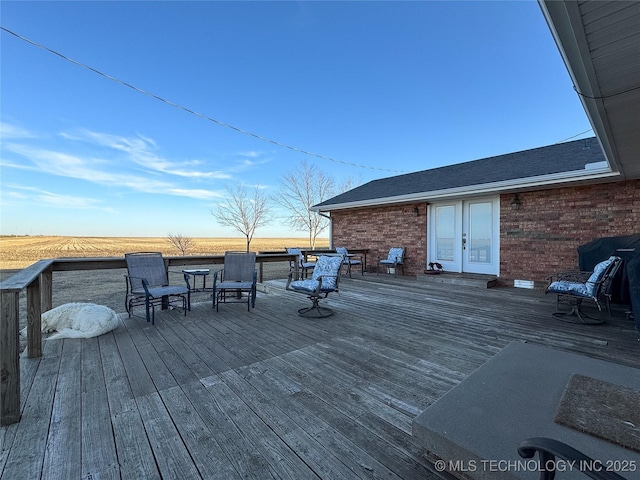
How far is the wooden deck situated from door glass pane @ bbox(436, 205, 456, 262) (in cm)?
392

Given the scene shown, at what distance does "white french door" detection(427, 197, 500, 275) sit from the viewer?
737 centimetres

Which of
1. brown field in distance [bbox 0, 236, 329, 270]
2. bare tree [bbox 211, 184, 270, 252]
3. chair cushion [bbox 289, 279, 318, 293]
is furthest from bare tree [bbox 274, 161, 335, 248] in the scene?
chair cushion [bbox 289, 279, 318, 293]

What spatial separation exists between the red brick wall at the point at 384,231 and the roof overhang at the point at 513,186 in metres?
0.55

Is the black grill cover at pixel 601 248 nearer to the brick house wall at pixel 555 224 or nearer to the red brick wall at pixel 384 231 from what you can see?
the brick house wall at pixel 555 224

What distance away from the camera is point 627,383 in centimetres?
189

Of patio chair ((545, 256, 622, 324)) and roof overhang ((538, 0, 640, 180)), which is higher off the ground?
roof overhang ((538, 0, 640, 180))

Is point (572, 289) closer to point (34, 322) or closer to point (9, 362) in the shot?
point (9, 362)

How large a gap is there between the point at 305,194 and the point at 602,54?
1900cm

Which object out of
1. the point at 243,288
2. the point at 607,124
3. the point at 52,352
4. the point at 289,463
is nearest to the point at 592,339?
the point at 607,124

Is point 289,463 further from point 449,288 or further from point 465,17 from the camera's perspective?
point 465,17

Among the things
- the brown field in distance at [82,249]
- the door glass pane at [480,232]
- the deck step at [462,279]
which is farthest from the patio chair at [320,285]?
the brown field in distance at [82,249]

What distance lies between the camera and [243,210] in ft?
67.3

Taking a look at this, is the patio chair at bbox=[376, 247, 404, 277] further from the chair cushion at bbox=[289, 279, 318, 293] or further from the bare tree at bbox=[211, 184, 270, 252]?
the bare tree at bbox=[211, 184, 270, 252]

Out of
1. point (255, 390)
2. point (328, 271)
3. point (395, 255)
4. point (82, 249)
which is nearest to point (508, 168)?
point (395, 255)
